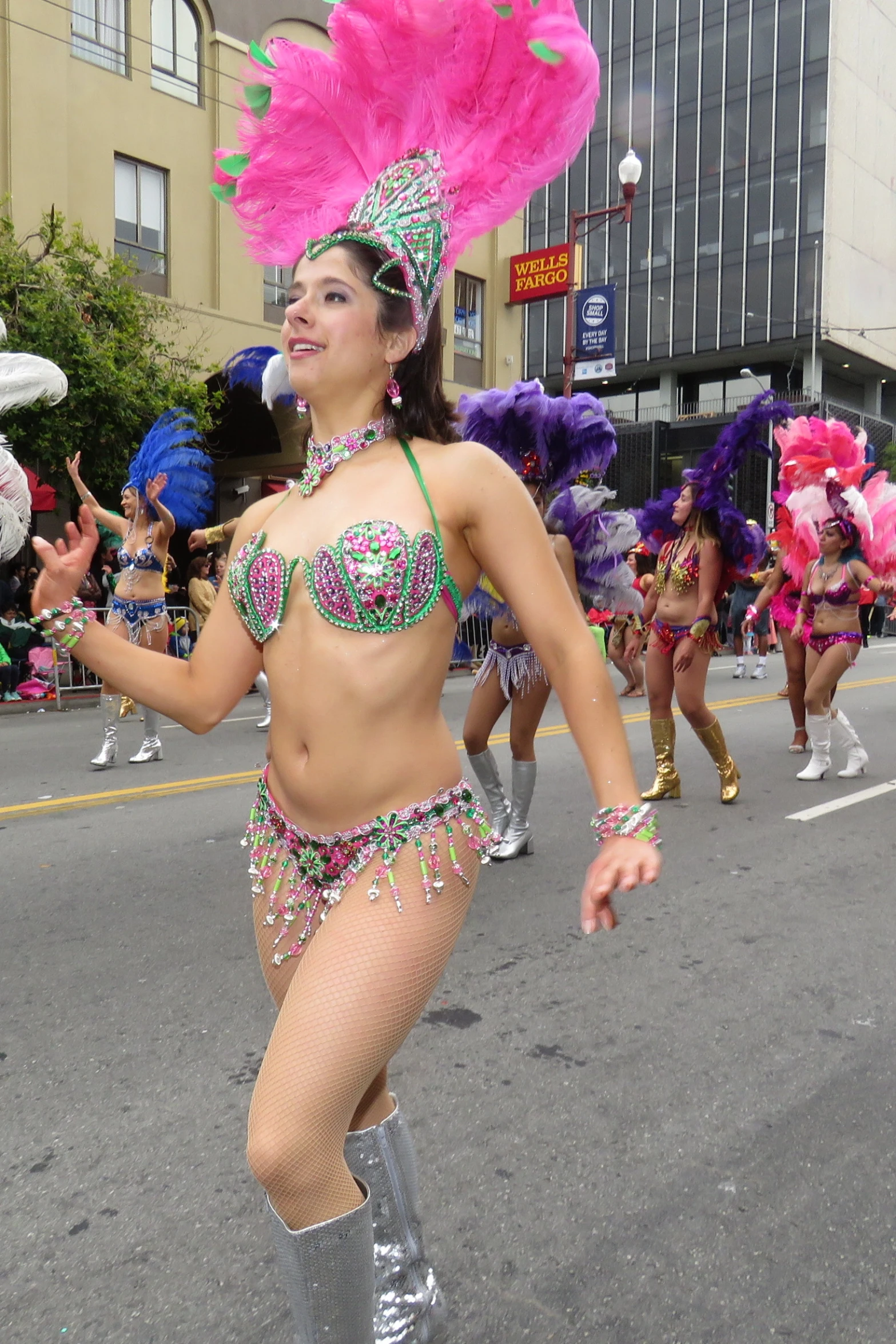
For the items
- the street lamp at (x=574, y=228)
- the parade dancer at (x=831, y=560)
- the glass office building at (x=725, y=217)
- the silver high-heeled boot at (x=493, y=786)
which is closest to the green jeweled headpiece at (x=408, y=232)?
the silver high-heeled boot at (x=493, y=786)

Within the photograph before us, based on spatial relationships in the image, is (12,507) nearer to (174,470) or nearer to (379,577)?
(174,470)

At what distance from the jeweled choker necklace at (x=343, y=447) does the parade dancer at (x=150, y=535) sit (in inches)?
234

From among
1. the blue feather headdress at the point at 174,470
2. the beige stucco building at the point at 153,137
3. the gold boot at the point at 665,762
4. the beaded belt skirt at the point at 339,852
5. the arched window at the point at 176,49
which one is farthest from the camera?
the arched window at the point at 176,49

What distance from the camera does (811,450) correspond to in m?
8.39

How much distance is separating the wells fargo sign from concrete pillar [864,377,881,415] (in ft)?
94.6

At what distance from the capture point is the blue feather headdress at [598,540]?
6176 mm

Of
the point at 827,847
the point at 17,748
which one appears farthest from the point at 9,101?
the point at 827,847

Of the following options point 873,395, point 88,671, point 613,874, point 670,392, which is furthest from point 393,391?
point 873,395

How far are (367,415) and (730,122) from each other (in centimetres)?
4789

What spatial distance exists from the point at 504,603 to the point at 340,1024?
404 centimetres

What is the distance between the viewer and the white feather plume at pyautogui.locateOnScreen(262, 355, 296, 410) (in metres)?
2.98

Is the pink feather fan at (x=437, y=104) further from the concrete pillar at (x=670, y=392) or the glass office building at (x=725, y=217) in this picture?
the concrete pillar at (x=670, y=392)

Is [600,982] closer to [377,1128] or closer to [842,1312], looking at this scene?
[842,1312]

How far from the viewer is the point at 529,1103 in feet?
10.5
